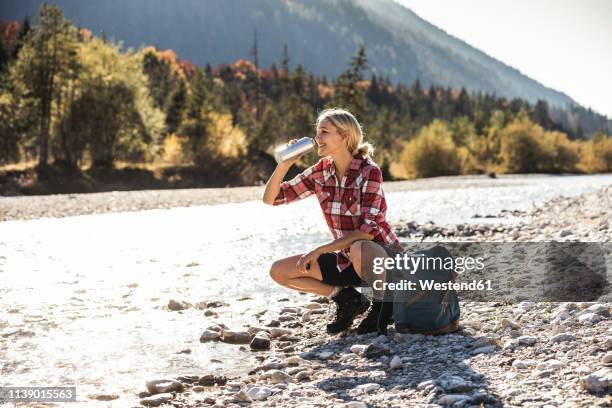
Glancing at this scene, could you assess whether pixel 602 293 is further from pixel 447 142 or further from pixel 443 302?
pixel 447 142

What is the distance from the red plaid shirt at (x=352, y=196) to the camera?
572 cm

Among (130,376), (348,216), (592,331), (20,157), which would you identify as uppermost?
(20,157)

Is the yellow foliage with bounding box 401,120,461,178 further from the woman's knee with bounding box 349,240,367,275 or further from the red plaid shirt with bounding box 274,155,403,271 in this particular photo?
the woman's knee with bounding box 349,240,367,275

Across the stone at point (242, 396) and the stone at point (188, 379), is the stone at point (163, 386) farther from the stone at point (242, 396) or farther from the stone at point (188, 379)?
the stone at point (242, 396)

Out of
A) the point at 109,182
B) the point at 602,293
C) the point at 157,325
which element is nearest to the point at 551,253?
the point at 602,293

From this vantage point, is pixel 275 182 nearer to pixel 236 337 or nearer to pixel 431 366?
pixel 236 337

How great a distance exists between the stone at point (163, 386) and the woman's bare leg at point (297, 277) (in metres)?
1.62

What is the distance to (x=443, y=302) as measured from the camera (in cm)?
586

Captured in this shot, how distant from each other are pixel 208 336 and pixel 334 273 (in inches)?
59.1

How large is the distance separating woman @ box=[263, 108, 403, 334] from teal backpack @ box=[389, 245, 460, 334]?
19 centimetres

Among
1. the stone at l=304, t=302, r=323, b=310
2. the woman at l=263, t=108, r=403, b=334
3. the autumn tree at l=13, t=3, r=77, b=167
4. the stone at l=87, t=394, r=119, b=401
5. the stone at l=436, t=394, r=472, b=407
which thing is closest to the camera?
the stone at l=436, t=394, r=472, b=407

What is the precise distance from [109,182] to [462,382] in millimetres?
37096

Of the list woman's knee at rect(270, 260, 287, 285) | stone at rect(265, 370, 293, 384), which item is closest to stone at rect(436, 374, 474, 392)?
stone at rect(265, 370, 293, 384)

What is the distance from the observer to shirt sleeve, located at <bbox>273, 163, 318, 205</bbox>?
20.1ft
